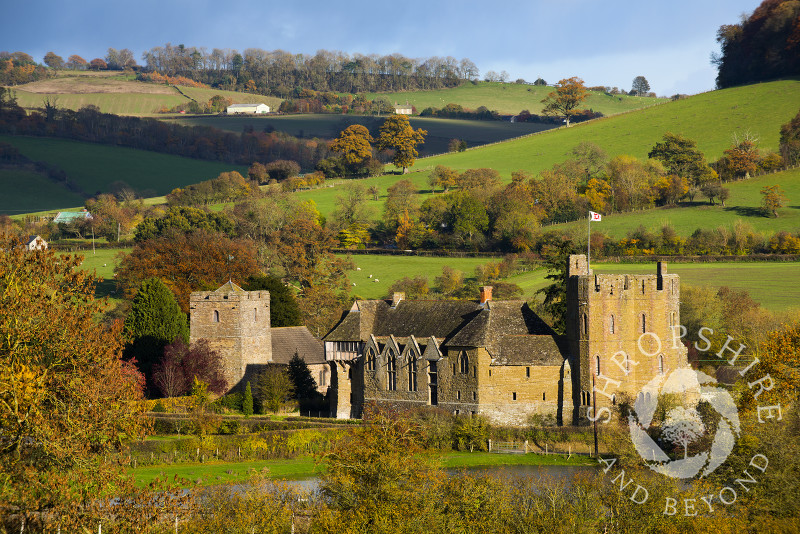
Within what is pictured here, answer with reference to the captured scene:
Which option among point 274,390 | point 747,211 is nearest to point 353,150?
point 747,211

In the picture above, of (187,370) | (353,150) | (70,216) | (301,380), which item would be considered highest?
(353,150)

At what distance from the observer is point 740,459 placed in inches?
1316

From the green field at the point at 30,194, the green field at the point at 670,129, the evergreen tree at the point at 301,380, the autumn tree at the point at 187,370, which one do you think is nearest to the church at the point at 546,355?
the evergreen tree at the point at 301,380

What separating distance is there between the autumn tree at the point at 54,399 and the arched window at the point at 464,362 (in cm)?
2903

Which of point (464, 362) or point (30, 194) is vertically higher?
point (30, 194)

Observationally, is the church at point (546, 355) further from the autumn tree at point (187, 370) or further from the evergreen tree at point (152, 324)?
the evergreen tree at point (152, 324)

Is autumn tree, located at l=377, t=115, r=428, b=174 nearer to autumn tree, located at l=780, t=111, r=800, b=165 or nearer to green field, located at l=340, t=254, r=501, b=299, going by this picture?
green field, located at l=340, t=254, r=501, b=299

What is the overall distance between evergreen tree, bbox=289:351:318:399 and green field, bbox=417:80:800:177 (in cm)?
7089

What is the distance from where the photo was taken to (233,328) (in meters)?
68.2

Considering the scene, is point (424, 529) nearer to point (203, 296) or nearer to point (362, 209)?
point (203, 296)

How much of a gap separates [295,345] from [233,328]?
5046 millimetres

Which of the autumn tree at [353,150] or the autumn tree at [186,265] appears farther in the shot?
the autumn tree at [353,150]

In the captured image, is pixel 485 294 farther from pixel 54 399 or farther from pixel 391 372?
pixel 54 399

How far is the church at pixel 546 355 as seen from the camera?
180ft
